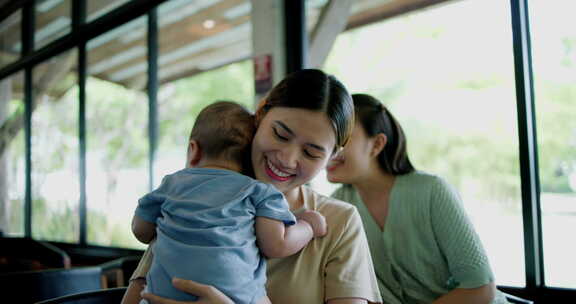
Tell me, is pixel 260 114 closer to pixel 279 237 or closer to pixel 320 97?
pixel 320 97

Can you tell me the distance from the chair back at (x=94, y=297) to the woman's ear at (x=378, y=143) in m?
1.05

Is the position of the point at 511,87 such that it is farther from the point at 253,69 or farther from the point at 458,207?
the point at 253,69

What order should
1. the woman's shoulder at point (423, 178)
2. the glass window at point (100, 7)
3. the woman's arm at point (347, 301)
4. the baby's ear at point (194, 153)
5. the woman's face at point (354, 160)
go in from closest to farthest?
the woman's arm at point (347, 301), the baby's ear at point (194, 153), the woman's shoulder at point (423, 178), the woman's face at point (354, 160), the glass window at point (100, 7)

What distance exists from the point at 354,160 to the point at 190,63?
2482 millimetres

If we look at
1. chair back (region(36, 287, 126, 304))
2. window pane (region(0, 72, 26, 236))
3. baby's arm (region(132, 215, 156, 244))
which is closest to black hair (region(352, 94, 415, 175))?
baby's arm (region(132, 215, 156, 244))

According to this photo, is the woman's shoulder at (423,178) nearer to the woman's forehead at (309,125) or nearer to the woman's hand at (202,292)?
the woman's forehead at (309,125)

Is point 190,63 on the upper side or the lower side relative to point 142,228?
upper

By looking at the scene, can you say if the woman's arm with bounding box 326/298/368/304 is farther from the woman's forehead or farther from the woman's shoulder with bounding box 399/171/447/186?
the woman's shoulder with bounding box 399/171/447/186

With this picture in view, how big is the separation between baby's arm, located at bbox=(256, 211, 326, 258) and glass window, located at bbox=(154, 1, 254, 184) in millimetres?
2219

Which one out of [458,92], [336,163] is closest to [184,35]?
[458,92]

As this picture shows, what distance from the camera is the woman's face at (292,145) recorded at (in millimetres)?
1196

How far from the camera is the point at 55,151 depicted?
17.1 ft

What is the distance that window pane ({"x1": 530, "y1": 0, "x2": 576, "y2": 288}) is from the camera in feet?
6.03

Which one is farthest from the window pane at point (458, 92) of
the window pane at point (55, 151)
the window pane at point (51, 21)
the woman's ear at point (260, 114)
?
the window pane at point (51, 21)
